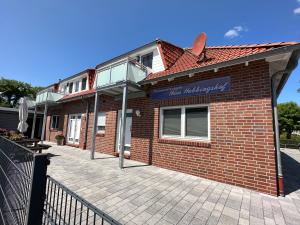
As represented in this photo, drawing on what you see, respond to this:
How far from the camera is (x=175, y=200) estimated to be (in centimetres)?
422

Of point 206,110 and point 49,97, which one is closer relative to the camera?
point 206,110

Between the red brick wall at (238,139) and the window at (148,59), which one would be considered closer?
the red brick wall at (238,139)

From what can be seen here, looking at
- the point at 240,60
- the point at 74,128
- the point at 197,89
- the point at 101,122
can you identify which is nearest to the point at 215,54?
the point at 197,89

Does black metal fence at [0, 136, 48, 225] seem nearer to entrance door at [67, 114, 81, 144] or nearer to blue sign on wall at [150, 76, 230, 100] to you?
blue sign on wall at [150, 76, 230, 100]

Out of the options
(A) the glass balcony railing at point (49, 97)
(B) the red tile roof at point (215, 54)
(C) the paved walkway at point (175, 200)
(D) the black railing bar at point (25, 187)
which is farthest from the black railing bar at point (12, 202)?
(A) the glass balcony railing at point (49, 97)

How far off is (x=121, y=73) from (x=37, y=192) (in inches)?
284

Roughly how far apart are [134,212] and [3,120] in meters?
23.9

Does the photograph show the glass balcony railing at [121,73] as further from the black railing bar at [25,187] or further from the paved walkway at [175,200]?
the black railing bar at [25,187]

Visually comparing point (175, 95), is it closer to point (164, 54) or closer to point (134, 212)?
point (164, 54)

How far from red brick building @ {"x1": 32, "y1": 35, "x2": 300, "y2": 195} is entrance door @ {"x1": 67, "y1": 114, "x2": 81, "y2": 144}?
4251 millimetres

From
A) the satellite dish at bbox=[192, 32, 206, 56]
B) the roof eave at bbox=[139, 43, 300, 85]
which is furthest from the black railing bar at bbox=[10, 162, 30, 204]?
the satellite dish at bbox=[192, 32, 206, 56]

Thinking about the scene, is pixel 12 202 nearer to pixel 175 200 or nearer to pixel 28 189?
pixel 28 189

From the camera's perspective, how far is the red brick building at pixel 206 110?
5.25 meters

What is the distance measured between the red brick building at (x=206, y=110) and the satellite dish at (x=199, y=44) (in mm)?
51
